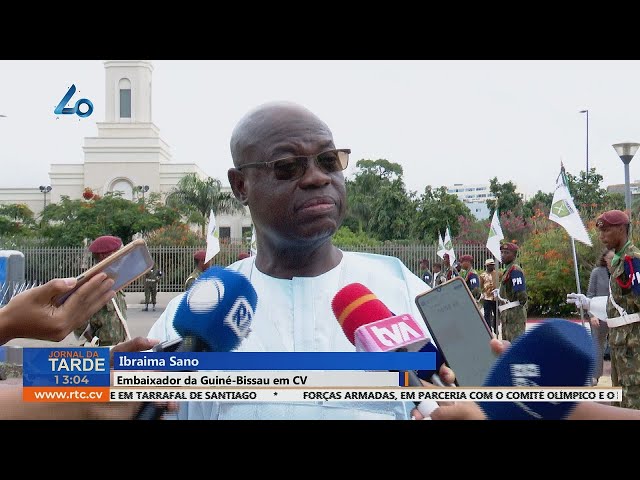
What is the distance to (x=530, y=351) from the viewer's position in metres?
2.45

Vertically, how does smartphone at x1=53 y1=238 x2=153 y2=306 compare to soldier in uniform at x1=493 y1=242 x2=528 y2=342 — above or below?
above

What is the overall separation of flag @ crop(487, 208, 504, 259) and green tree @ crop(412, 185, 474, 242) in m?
0.11

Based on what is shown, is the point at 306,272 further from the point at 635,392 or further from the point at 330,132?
the point at 635,392

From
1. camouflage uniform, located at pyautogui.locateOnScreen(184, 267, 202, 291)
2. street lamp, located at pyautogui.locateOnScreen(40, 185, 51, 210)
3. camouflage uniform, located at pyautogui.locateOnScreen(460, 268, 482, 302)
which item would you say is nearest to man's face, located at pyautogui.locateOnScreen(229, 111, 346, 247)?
camouflage uniform, located at pyautogui.locateOnScreen(184, 267, 202, 291)

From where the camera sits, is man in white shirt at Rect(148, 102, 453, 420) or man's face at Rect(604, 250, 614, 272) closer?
man in white shirt at Rect(148, 102, 453, 420)

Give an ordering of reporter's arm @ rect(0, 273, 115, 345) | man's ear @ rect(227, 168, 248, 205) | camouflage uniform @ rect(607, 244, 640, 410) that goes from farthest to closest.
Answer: camouflage uniform @ rect(607, 244, 640, 410), man's ear @ rect(227, 168, 248, 205), reporter's arm @ rect(0, 273, 115, 345)

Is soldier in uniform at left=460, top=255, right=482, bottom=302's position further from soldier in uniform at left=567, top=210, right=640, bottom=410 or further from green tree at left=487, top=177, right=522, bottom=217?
soldier in uniform at left=567, top=210, right=640, bottom=410

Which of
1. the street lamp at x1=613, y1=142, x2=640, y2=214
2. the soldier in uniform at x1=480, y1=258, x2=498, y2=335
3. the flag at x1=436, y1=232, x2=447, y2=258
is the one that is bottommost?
the soldier in uniform at x1=480, y1=258, x2=498, y2=335

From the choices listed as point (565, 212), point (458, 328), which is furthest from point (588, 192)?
point (458, 328)

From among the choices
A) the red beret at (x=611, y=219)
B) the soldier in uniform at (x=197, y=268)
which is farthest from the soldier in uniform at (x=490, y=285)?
the soldier in uniform at (x=197, y=268)

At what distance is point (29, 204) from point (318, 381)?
1558 mm

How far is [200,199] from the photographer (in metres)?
3.21

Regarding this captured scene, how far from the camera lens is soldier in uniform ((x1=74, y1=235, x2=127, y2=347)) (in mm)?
2982

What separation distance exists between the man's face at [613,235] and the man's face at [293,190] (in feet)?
4.85
